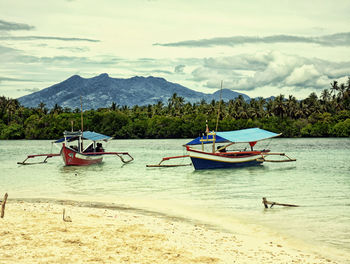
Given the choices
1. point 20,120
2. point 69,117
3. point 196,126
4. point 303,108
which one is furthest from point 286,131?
point 20,120

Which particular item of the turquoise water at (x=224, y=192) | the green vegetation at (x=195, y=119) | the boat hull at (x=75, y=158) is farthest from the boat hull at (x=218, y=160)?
the green vegetation at (x=195, y=119)

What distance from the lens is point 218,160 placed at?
3556cm

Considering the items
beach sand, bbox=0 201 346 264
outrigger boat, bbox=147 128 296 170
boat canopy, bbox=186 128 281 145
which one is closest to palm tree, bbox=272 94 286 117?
boat canopy, bbox=186 128 281 145

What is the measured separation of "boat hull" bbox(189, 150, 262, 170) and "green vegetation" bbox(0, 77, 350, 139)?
78.0m

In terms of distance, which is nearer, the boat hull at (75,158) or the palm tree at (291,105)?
the boat hull at (75,158)

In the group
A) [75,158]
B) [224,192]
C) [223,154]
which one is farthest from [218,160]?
[75,158]

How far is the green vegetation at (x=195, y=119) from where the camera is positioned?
382 feet

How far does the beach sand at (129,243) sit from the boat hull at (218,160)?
21.3 meters

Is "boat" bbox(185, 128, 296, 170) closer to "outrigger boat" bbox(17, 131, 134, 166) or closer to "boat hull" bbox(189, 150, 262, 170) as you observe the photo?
"boat hull" bbox(189, 150, 262, 170)

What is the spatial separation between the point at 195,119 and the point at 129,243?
118 metres

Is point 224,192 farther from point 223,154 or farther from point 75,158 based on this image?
point 75,158

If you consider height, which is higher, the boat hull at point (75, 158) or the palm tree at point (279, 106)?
the palm tree at point (279, 106)

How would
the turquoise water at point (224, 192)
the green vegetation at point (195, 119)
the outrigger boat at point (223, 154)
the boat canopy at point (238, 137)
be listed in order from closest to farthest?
the turquoise water at point (224, 192), the outrigger boat at point (223, 154), the boat canopy at point (238, 137), the green vegetation at point (195, 119)

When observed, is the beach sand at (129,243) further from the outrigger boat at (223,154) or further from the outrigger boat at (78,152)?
the outrigger boat at (78,152)
